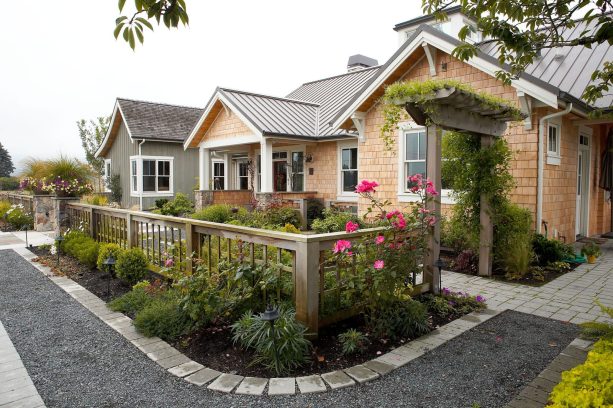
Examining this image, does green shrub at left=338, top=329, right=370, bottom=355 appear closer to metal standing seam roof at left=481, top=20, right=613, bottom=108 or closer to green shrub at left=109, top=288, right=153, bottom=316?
green shrub at left=109, top=288, right=153, bottom=316

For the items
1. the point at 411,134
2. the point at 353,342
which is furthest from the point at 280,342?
the point at 411,134

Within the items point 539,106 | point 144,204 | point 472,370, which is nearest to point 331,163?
point 539,106

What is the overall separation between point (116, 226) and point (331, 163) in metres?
7.78

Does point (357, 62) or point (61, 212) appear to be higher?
point (357, 62)

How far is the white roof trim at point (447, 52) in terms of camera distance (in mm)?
7254

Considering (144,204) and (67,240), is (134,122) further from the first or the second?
(67,240)

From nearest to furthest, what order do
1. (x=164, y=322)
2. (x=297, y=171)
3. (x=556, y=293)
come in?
1. (x=164, y=322)
2. (x=556, y=293)
3. (x=297, y=171)

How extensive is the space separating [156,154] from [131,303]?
14.8m

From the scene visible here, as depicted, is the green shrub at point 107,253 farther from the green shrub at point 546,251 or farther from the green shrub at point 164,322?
the green shrub at point 546,251

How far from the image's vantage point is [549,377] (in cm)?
302

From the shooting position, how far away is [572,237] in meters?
9.77

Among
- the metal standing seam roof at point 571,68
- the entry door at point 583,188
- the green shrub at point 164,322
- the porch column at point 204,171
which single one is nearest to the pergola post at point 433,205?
the green shrub at point 164,322

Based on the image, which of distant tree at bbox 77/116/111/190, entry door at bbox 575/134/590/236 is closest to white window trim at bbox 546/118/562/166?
entry door at bbox 575/134/590/236

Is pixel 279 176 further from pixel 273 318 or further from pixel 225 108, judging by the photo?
pixel 273 318
